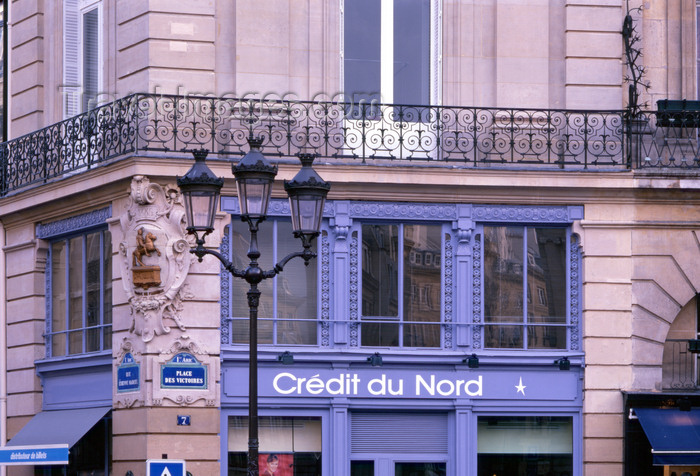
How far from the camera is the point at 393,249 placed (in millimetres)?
22672

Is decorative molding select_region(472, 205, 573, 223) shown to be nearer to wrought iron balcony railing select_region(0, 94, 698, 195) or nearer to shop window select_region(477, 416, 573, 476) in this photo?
wrought iron balcony railing select_region(0, 94, 698, 195)

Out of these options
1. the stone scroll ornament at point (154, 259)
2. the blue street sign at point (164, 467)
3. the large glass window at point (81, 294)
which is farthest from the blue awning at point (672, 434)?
the large glass window at point (81, 294)

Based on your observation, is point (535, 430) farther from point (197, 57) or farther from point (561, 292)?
point (197, 57)

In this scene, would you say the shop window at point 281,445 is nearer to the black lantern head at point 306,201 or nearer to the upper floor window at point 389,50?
the upper floor window at point 389,50

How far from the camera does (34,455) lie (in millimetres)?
21125

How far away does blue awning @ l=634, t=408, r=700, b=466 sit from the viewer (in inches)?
856

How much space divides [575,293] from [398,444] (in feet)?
10.8

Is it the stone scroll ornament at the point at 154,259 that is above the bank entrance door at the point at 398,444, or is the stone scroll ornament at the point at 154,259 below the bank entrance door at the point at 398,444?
above

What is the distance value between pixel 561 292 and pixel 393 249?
8.11 feet

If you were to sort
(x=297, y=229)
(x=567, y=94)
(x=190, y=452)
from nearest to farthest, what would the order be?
1. (x=297, y=229)
2. (x=190, y=452)
3. (x=567, y=94)

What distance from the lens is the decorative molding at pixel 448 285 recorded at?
22562mm

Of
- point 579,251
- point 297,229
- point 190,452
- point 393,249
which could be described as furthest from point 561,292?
point 297,229

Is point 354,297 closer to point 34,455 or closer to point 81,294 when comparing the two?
point 81,294

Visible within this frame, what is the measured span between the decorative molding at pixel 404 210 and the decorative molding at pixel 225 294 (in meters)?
1.81
